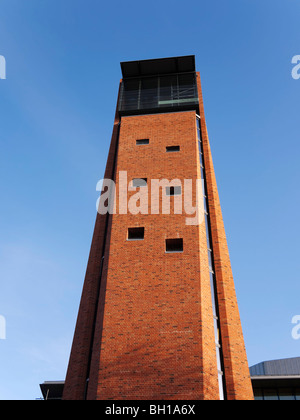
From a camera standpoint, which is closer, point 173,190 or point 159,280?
point 159,280

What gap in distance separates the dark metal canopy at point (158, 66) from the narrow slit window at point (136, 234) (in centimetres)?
1123

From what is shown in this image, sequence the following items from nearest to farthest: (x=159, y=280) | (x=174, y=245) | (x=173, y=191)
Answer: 1. (x=159, y=280)
2. (x=174, y=245)
3. (x=173, y=191)

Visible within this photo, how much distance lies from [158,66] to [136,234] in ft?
37.7

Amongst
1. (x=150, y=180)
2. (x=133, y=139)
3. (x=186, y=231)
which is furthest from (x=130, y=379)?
(x=133, y=139)

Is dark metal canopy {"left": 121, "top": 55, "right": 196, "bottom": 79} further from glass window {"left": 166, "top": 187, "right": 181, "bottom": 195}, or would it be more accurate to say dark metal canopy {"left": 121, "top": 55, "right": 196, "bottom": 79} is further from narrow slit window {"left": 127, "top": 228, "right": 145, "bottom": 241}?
narrow slit window {"left": 127, "top": 228, "right": 145, "bottom": 241}

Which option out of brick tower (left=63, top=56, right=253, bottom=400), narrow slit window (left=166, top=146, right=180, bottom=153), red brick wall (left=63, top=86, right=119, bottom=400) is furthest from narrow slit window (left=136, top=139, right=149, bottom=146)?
red brick wall (left=63, top=86, right=119, bottom=400)

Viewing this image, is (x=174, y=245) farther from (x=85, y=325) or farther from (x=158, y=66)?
(x=158, y=66)

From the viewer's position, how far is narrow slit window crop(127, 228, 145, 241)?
17.9m

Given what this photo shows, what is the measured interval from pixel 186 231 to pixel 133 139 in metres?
6.49

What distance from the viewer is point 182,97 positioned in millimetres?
23078

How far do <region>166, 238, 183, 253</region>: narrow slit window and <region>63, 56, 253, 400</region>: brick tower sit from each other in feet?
0.14

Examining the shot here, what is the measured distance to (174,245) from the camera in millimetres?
17453

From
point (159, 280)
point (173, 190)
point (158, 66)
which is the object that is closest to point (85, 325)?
point (159, 280)

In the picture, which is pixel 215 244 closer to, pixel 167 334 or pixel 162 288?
pixel 162 288
